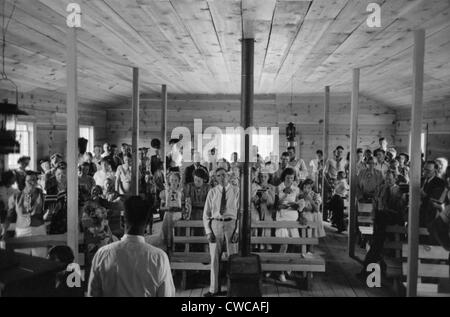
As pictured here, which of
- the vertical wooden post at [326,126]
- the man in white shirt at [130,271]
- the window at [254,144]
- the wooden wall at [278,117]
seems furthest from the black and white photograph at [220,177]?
the window at [254,144]

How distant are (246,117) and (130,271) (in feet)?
6.84

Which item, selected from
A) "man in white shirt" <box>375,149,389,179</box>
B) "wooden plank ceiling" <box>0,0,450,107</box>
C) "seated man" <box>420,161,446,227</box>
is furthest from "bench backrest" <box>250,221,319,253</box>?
"man in white shirt" <box>375,149,389,179</box>

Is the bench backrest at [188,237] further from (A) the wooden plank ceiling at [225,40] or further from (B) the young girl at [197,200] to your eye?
(A) the wooden plank ceiling at [225,40]

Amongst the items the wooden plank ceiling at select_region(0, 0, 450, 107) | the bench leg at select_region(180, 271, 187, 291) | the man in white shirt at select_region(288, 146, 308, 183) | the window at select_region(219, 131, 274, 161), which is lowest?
the bench leg at select_region(180, 271, 187, 291)

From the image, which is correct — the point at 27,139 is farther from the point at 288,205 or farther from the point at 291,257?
the point at 291,257

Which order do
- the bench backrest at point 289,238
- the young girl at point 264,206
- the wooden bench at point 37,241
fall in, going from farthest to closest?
the young girl at point 264,206, the bench backrest at point 289,238, the wooden bench at point 37,241

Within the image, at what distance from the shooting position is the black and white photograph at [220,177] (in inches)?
121

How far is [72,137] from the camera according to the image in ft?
10.7

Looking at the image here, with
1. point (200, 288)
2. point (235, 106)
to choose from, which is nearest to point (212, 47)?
point (200, 288)

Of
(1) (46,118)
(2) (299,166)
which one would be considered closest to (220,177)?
(1) (46,118)

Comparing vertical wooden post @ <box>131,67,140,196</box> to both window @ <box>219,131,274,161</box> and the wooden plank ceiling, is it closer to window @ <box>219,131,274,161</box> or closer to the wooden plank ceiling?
the wooden plank ceiling

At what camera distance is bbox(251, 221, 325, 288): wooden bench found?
4590mm

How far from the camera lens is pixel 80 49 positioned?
5211 mm

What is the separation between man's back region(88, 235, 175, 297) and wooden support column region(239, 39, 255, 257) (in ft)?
6.07
